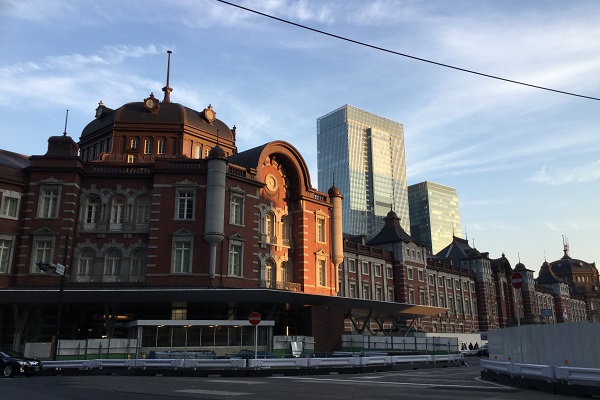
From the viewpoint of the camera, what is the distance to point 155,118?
49.6 m

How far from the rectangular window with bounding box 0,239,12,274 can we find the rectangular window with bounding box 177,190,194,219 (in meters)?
12.2

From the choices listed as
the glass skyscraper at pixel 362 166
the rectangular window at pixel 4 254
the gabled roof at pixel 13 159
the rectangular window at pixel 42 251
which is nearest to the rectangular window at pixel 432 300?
the rectangular window at pixel 42 251

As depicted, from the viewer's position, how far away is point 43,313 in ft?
121

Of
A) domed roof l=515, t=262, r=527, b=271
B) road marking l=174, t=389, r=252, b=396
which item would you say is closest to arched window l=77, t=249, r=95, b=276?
road marking l=174, t=389, r=252, b=396

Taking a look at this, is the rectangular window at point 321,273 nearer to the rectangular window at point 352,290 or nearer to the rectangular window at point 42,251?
the rectangular window at point 352,290

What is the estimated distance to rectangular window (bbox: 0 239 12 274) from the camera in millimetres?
36250

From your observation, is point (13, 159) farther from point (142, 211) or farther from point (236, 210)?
point (236, 210)

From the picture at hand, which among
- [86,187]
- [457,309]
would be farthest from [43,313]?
[457,309]

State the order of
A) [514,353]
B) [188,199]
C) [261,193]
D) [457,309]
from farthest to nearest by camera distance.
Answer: [457,309] → [261,193] → [188,199] → [514,353]

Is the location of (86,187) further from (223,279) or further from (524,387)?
(524,387)

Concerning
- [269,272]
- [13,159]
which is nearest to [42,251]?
[13,159]

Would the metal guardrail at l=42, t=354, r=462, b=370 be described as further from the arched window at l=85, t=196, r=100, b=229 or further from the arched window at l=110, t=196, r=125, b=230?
the arched window at l=85, t=196, r=100, b=229

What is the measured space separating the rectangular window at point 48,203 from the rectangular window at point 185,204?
900 centimetres

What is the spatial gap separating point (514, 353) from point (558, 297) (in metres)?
108
